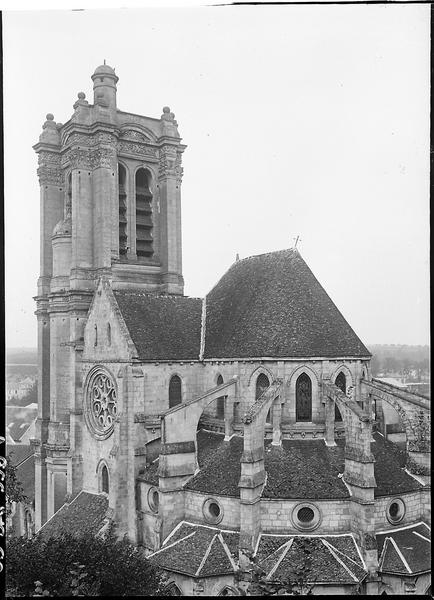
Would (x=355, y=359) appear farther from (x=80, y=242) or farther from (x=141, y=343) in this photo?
(x=80, y=242)

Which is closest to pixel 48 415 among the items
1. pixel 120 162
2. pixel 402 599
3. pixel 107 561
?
pixel 120 162

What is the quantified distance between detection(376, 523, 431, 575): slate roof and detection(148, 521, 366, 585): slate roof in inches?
42.4

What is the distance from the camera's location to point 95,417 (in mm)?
32188

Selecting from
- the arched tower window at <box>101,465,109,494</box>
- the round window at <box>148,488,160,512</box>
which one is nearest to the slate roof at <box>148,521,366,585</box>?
the round window at <box>148,488,160,512</box>

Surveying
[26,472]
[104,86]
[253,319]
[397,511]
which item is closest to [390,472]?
[397,511]

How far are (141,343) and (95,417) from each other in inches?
226

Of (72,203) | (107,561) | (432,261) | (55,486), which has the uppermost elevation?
(72,203)

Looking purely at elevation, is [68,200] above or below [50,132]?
below

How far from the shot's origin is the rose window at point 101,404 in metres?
30.6

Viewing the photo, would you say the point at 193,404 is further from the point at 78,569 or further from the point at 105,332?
the point at 78,569

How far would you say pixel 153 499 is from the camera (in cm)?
2736

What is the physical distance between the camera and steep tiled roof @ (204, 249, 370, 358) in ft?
90.2

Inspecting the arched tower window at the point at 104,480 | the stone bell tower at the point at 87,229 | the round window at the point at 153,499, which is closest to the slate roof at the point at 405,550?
the round window at the point at 153,499

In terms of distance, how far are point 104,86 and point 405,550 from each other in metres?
29.8
